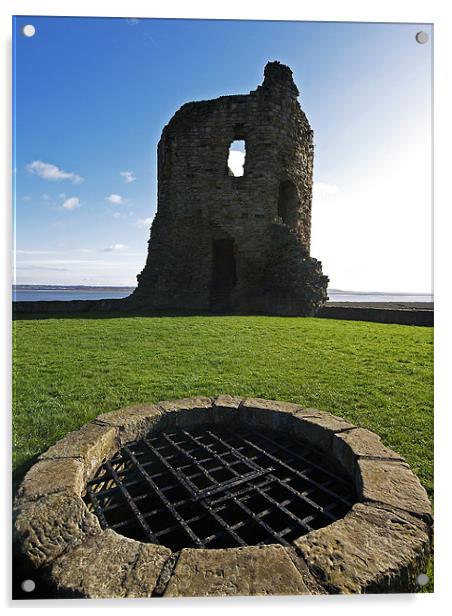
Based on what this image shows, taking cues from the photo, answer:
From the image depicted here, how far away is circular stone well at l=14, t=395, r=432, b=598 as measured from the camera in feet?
5.21

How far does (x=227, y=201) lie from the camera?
1273 cm

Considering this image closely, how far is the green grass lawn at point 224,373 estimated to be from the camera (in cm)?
326

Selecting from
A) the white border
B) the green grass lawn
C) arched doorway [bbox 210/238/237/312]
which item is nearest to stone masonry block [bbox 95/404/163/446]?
the green grass lawn

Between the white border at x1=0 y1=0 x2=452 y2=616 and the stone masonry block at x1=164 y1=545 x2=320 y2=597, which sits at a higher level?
the white border at x1=0 y1=0 x2=452 y2=616

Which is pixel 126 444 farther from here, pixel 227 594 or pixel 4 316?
pixel 227 594

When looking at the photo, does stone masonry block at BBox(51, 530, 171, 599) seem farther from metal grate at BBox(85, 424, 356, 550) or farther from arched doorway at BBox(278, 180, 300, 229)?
arched doorway at BBox(278, 180, 300, 229)

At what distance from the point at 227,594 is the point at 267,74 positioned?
14.7 metres

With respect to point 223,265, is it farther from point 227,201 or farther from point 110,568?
point 110,568

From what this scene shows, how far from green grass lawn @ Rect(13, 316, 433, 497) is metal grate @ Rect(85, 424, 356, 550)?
25.5 inches

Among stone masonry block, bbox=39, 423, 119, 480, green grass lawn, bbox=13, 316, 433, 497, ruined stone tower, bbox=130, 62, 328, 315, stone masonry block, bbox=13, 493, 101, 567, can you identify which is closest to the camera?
stone masonry block, bbox=13, 493, 101, 567

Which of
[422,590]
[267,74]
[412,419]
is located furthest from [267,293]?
[422,590]

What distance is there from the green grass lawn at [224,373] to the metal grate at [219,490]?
2.12 feet

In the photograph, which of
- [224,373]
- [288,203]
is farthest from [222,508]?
[288,203]

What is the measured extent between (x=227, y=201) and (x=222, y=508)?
38.0ft
